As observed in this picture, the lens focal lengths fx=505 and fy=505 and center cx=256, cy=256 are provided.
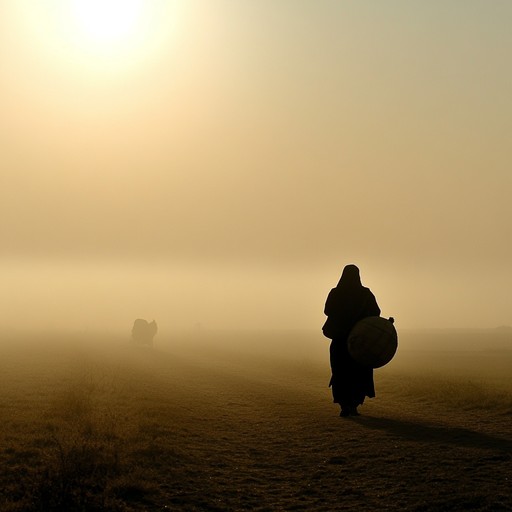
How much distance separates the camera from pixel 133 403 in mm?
19188

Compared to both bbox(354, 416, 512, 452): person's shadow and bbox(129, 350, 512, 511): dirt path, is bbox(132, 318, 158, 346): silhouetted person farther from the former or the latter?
bbox(354, 416, 512, 452): person's shadow

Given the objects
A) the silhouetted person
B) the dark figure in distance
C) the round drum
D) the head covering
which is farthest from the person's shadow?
the silhouetted person

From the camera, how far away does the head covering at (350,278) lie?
1652 cm

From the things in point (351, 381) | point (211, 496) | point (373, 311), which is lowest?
point (211, 496)

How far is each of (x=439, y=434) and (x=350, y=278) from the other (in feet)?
18.5

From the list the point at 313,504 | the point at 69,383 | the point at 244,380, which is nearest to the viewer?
the point at 313,504

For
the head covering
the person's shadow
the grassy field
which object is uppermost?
the head covering

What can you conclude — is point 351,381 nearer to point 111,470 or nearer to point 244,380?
point 111,470

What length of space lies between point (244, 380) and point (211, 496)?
840 inches

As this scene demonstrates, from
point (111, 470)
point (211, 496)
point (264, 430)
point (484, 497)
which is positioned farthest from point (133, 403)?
point (484, 497)

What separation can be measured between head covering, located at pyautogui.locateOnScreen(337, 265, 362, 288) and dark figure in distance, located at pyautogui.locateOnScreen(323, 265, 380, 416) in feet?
0.58

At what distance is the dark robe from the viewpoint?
15844 millimetres

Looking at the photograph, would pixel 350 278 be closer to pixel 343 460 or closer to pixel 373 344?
pixel 373 344

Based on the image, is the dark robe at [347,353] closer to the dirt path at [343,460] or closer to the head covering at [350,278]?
the head covering at [350,278]
